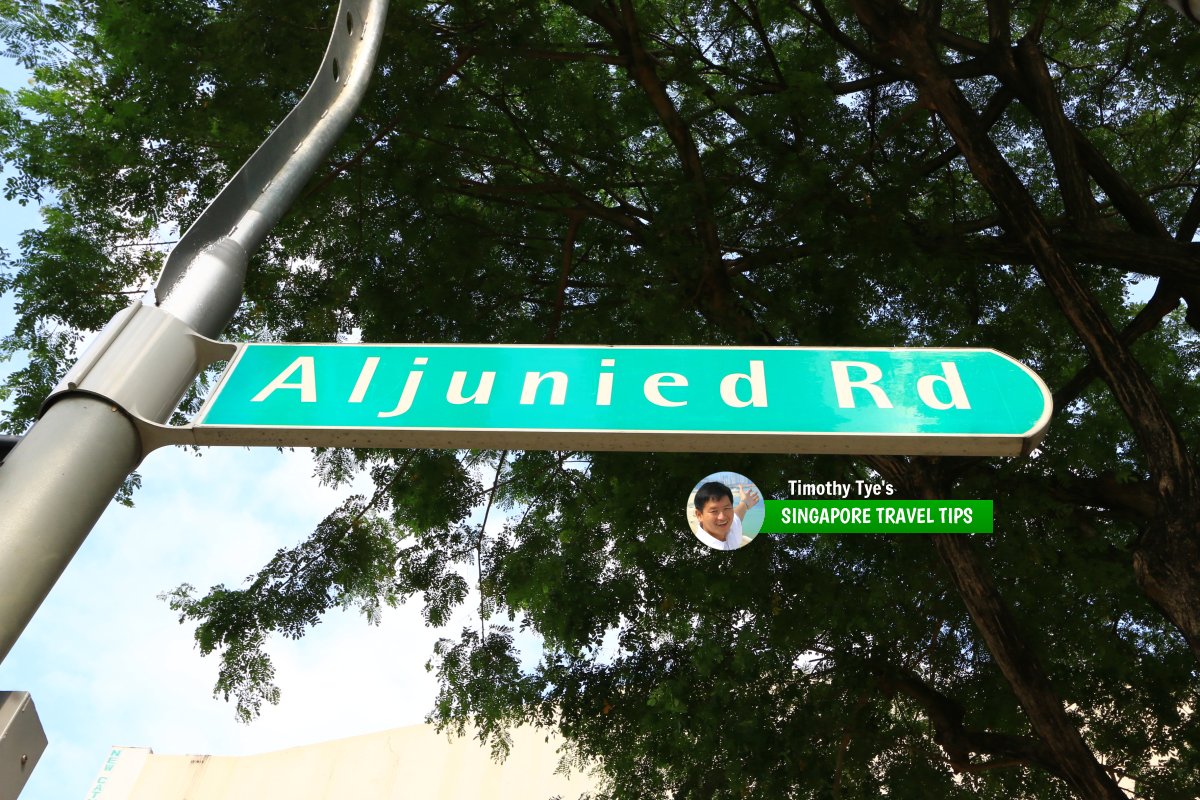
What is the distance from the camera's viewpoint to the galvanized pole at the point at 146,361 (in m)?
1.55

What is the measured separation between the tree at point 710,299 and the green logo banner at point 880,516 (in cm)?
15

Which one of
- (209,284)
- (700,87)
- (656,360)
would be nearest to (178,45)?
(700,87)

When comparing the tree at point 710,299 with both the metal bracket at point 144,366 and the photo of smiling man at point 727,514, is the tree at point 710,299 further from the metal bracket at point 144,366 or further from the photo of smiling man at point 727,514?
the metal bracket at point 144,366

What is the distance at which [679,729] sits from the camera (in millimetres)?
6547

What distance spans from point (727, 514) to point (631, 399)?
142 inches

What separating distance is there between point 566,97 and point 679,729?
4.33 meters

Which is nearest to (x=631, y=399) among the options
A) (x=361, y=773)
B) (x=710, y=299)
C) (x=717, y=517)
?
(x=717, y=517)

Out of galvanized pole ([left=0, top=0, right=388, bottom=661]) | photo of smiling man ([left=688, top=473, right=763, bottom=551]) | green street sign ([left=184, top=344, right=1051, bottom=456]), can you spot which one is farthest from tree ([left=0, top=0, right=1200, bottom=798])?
green street sign ([left=184, top=344, right=1051, bottom=456])

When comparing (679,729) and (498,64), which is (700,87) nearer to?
(498,64)

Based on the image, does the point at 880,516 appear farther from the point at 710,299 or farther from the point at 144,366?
the point at 144,366

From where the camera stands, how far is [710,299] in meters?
6.51

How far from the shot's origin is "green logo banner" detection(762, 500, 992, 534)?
18.1 ft

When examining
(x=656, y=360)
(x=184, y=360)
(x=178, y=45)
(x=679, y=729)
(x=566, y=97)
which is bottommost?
(x=184, y=360)

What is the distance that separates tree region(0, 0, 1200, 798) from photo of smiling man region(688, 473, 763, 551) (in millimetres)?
552
